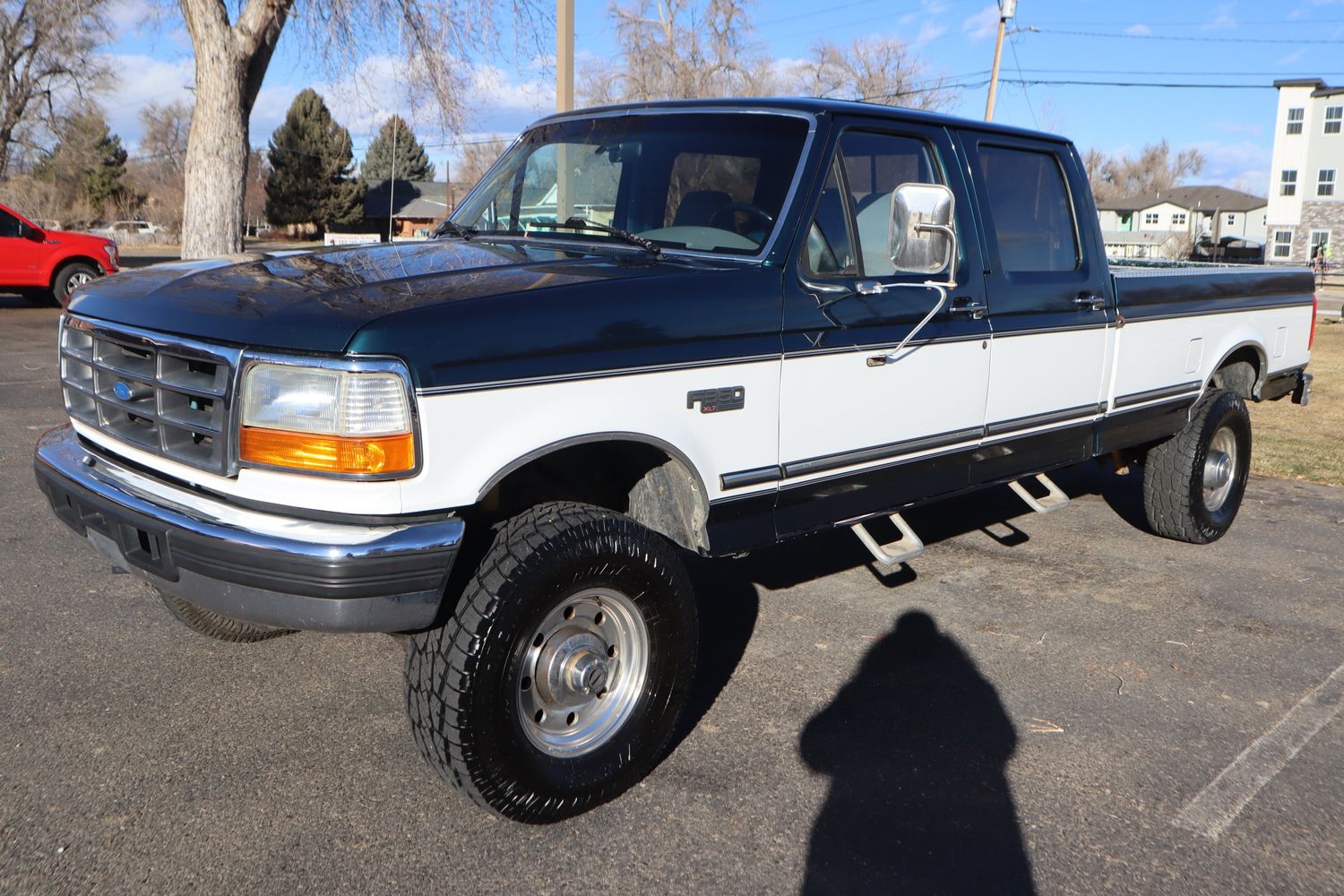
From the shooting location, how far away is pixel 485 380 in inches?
112

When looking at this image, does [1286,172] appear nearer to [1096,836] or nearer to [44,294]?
[44,294]

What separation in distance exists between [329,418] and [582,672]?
1.04m

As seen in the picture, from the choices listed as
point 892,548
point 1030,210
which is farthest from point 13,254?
point 892,548

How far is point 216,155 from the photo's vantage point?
600 inches

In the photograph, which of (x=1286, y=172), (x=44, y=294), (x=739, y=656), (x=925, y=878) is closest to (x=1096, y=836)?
(x=925, y=878)

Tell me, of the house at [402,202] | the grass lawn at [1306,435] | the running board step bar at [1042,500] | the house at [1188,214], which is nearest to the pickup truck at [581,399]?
the running board step bar at [1042,500]

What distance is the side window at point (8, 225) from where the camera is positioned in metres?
17.0

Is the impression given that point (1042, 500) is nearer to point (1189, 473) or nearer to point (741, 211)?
point (1189, 473)

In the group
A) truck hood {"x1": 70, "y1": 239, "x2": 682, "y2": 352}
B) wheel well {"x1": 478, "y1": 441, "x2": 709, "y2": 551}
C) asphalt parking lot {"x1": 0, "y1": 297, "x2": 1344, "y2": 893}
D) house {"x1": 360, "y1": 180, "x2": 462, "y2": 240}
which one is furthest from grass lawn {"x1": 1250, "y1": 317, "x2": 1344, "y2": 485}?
house {"x1": 360, "y1": 180, "x2": 462, "y2": 240}

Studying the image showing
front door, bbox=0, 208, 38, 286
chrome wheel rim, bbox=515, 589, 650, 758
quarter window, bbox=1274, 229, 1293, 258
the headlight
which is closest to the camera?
the headlight

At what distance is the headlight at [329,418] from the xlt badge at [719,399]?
3.06 feet

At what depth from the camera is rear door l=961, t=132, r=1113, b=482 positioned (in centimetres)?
454

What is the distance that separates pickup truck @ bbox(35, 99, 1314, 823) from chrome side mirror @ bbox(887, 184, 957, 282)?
0.04 ft

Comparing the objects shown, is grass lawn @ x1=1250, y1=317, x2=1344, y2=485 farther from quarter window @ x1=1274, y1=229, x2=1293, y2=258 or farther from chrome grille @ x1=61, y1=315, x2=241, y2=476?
quarter window @ x1=1274, y1=229, x2=1293, y2=258
